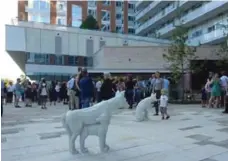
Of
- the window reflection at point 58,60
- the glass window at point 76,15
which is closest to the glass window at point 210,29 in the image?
the window reflection at point 58,60

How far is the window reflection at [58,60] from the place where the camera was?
3806 centimetres

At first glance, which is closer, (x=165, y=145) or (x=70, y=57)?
(x=165, y=145)

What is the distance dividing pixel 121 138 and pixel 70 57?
33.3m

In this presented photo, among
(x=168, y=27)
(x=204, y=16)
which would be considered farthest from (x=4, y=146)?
(x=168, y=27)

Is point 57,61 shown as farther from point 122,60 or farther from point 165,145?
point 165,145

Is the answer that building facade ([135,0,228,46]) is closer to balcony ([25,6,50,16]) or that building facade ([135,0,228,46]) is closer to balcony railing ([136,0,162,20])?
balcony railing ([136,0,162,20])

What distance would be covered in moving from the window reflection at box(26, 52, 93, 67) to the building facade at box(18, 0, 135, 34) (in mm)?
24230

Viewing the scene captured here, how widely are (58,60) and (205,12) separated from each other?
19929 millimetres

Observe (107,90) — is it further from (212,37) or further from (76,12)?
(76,12)

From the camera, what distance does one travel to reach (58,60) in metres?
39.9

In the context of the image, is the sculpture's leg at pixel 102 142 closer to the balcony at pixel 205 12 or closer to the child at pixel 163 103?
the child at pixel 163 103

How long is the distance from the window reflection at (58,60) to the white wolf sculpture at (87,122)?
32.7 metres

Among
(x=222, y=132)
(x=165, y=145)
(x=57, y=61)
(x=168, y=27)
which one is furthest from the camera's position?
(x=168, y=27)

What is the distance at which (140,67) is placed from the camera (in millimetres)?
28781
